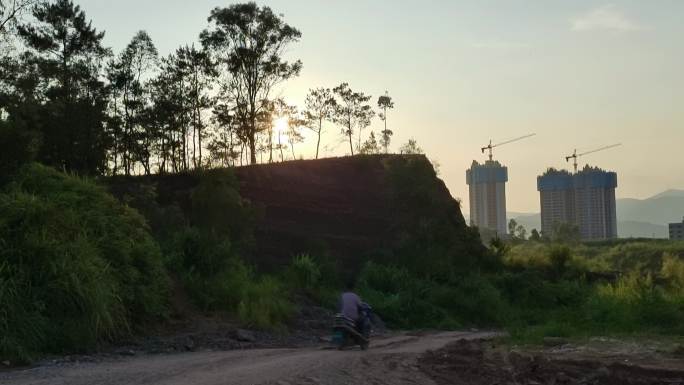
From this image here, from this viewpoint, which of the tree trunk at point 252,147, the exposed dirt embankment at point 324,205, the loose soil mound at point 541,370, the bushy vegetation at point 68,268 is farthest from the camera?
the tree trunk at point 252,147

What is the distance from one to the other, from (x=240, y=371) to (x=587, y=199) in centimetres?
13353

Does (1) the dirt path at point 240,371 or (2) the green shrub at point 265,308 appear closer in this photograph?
(1) the dirt path at point 240,371

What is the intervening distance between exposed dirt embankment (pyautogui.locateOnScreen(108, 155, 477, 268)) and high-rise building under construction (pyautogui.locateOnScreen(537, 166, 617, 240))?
8960 cm

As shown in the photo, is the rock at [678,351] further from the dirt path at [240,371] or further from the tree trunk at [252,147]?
the tree trunk at [252,147]

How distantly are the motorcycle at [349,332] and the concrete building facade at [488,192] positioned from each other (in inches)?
4734

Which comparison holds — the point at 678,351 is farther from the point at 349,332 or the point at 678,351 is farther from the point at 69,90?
the point at 69,90

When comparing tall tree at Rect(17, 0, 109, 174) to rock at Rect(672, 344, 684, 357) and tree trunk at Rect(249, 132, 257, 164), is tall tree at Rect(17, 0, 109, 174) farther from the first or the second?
rock at Rect(672, 344, 684, 357)

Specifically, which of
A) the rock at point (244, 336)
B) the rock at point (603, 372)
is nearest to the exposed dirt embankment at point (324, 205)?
the rock at point (244, 336)

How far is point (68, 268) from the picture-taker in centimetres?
1520

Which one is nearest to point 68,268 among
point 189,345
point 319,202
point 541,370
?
point 189,345

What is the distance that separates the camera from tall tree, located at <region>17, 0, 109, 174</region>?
33.0m

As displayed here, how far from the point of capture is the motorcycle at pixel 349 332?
15539mm

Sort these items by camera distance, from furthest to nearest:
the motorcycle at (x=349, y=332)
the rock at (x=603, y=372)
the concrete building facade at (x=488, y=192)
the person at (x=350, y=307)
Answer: the concrete building facade at (x=488, y=192) < the person at (x=350, y=307) < the motorcycle at (x=349, y=332) < the rock at (x=603, y=372)

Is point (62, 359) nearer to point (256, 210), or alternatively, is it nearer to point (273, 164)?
point (256, 210)
